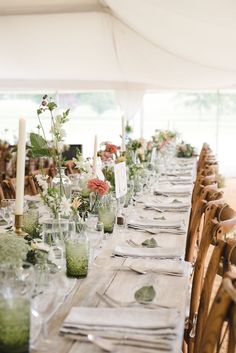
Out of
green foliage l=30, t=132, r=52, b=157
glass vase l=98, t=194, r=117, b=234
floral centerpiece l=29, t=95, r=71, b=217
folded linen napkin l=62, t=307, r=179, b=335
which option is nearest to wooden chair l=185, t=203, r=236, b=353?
glass vase l=98, t=194, r=117, b=234

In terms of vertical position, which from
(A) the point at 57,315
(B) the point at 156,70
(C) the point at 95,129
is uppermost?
(B) the point at 156,70

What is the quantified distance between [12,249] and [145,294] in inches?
17.1

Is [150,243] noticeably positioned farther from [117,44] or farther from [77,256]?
[117,44]

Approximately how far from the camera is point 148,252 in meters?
2.20

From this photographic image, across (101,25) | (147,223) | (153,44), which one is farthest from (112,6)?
(147,223)

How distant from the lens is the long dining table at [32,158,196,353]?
4.41 ft

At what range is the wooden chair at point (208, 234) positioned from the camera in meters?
2.33

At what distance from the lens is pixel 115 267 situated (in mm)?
2012

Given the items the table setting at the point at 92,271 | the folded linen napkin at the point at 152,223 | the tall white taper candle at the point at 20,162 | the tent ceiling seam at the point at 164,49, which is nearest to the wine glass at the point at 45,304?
the table setting at the point at 92,271

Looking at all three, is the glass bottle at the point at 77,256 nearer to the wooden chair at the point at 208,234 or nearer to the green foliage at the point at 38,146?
the green foliage at the point at 38,146

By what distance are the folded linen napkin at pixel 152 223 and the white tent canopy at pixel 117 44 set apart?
2.43 m

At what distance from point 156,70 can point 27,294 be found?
27.6 ft

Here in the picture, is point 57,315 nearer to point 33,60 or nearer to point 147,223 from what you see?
point 147,223

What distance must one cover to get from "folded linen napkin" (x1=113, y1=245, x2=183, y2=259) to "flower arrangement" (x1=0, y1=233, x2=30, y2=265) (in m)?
0.60
